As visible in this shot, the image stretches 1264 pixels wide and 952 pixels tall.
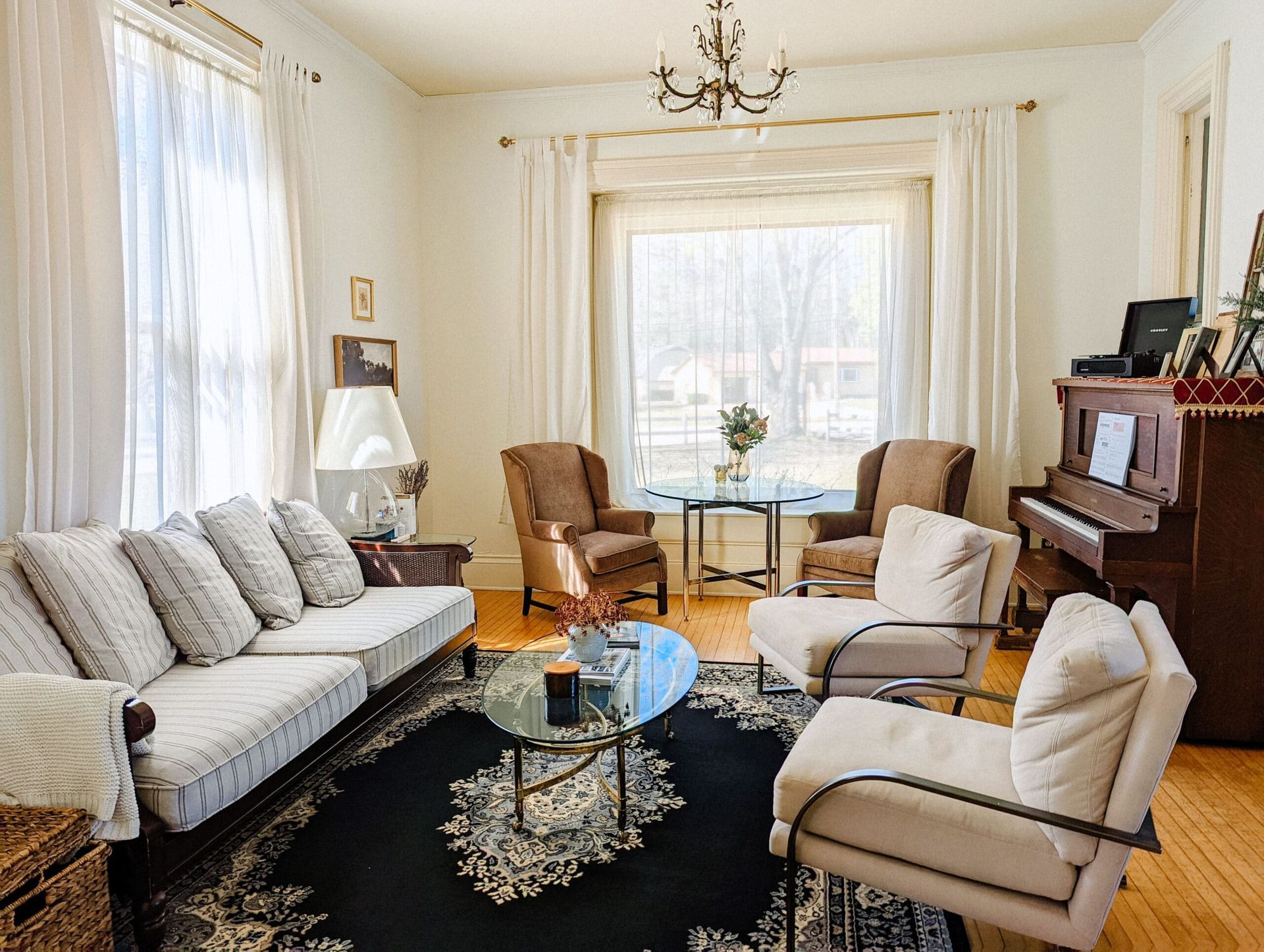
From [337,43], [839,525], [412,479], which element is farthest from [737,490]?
[337,43]

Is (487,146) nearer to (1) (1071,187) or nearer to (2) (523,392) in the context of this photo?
(2) (523,392)

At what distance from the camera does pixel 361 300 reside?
488 cm

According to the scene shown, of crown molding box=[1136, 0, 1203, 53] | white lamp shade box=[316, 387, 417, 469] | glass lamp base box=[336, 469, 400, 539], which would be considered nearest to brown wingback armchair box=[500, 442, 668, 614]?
glass lamp base box=[336, 469, 400, 539]

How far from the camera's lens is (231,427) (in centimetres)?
377

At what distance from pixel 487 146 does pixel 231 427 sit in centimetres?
278

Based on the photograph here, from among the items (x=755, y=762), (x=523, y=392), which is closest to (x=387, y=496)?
(x=523, y=392)

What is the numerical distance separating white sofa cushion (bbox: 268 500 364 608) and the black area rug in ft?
2.11

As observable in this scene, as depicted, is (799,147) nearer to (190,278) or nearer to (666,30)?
(666,30)

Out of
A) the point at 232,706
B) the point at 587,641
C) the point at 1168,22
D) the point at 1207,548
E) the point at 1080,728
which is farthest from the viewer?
the point at 1168,22

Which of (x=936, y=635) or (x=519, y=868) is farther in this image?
(x=936, y=635)

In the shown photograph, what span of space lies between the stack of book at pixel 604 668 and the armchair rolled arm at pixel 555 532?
5.47 feet

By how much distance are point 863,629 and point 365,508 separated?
2.68 metres

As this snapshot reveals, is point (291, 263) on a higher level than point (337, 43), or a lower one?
lower

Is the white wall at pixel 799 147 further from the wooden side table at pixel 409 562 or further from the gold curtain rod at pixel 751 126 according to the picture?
the wooden side table at pixel 409 562
